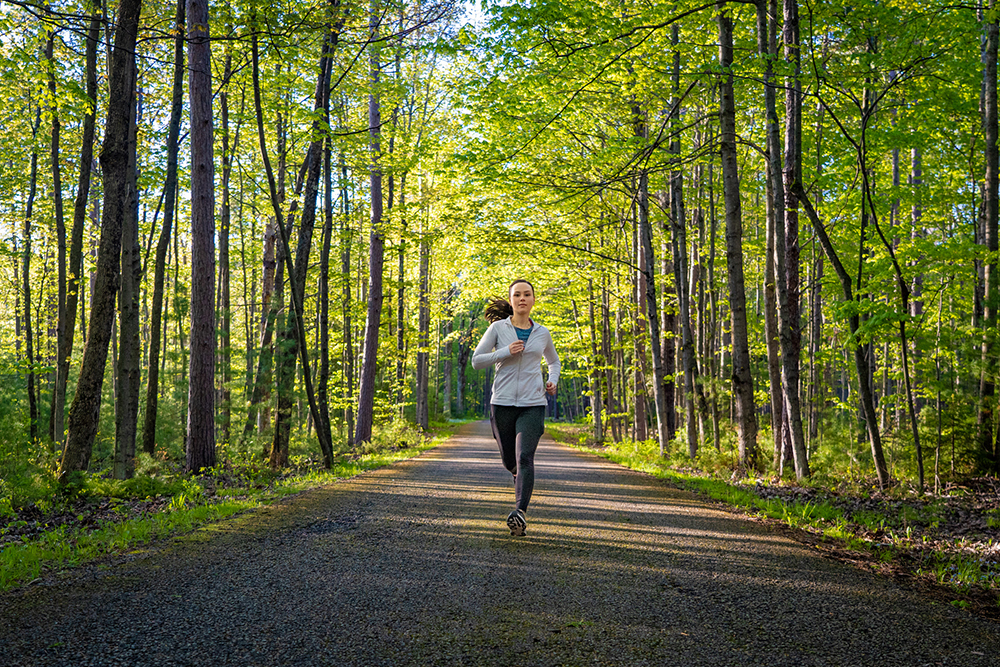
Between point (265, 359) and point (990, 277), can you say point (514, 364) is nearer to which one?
point (265, 359)

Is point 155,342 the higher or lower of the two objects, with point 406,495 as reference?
higher

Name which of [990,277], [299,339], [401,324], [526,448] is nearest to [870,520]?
[526,448]

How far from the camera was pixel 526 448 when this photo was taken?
554 centimetres

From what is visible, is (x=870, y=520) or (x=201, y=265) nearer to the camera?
(x=870, y=520)

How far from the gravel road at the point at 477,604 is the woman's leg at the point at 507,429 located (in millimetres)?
688

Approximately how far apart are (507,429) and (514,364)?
2.00 ft

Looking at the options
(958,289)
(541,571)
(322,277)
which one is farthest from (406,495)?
(958,289)

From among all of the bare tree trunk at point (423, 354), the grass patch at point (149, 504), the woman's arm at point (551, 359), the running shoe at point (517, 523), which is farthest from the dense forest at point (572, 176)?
the running shoe at point (517, 523)

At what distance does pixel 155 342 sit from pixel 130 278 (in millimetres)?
5836

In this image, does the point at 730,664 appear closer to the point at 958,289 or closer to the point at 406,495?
the point at 406,495

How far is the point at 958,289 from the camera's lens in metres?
9.40

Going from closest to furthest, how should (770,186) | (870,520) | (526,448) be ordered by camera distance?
(526,448) → (870,520) → (770,186)

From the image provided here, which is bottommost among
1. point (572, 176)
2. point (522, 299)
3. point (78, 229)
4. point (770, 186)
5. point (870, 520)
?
point (870, 520)

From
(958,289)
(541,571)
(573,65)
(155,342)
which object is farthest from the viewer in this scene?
(155,342)
